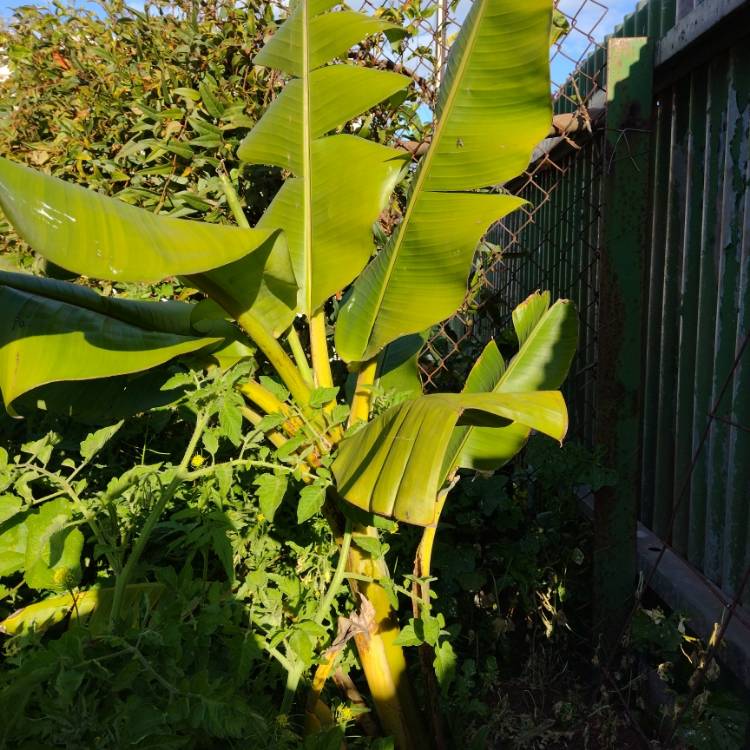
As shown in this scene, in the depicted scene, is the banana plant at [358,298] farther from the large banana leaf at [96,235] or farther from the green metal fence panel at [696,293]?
the green metal fence panel at [696,293]

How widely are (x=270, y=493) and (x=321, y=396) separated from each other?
278 millimetres

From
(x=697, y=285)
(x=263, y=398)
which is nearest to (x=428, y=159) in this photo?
(x=263, y=398)

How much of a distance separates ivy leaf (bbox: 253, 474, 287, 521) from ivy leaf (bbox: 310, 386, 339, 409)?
206mm

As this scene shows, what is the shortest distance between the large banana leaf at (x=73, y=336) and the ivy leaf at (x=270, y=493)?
0.38m

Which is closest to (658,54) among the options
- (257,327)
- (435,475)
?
(257,327)

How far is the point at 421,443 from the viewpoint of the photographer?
139 cm

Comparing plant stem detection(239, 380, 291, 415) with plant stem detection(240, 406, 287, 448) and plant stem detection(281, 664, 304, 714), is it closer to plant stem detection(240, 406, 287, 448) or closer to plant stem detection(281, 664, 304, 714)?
plant stem detection(240, 406, 287, 448)

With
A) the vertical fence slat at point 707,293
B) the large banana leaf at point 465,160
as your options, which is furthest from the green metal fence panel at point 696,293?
the large banana leaf at point 465,160

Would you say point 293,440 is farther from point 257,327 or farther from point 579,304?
point 579,304

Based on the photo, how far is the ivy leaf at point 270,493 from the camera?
69.3 inches

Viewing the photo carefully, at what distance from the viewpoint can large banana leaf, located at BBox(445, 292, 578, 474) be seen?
6.79ft

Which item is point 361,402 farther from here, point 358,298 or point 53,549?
point 53,549

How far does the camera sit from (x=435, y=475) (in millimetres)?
1352

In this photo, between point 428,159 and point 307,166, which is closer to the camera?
point 428,159
